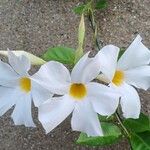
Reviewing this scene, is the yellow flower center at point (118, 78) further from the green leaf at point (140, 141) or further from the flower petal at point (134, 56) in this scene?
the green leaf at point (140, 141)

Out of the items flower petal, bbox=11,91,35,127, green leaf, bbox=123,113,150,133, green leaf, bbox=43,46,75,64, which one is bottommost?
green leaf, bbox=123,113,150,133

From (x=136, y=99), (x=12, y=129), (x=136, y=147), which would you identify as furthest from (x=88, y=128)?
(x=12, y=129)

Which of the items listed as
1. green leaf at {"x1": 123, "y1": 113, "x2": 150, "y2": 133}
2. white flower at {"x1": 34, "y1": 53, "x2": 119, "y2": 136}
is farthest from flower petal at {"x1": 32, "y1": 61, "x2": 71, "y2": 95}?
green leaf at {"x1": 123, "y1": 113, "x2": 150, "y2": 133}

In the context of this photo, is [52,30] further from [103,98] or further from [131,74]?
[103,98]

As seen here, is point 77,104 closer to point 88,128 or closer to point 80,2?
point 88,128

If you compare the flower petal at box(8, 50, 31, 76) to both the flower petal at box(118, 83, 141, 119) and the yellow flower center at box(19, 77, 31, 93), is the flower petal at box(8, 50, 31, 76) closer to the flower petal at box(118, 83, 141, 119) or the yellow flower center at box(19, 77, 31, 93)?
the yellow flower center at box(19, 77, 31, 93)

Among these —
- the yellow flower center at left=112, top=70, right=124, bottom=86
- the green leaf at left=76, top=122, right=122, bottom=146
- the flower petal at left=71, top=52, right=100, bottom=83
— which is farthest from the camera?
the green leaf at left=76, top=122, right=122, bottom=146

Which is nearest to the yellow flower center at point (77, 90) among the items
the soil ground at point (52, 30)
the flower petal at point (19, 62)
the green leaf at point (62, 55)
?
the flower petal at point (19, 62)
